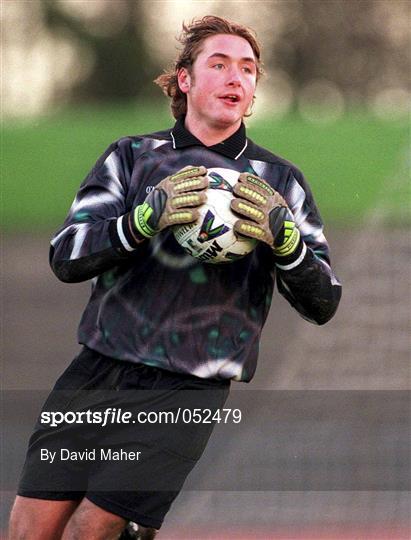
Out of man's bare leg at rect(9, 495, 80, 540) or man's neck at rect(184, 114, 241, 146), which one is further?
man's neck at rect(184, 114, 241, 146)

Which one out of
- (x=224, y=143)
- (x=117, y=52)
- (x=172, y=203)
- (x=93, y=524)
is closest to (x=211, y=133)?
(x=224, y=143)

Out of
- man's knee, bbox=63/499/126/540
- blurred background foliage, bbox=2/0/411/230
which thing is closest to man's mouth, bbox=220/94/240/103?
man's knee, bbox=63/499/126/540

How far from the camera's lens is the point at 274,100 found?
1179 centimetres

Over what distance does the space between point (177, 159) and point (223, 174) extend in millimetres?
256

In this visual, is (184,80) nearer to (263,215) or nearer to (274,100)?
(263,215)

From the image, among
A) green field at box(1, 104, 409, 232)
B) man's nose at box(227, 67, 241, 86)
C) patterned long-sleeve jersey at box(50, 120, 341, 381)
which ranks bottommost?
patterned long-sleeve jersey at box(50, 120, 341, 381)

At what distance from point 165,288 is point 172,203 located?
0.98ft

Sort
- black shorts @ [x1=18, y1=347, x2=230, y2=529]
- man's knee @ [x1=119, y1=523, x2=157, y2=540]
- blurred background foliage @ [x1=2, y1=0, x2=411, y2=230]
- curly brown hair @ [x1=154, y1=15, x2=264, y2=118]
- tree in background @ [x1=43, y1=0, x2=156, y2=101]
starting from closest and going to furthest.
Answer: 1. black shorts @ [x1=18, y1=347, x2=230, y2=529]
2. man's knee @ [x1=119, y1=523, x2=157, y2=540]
3. curly brown hair @ [x1=154, y1=15, x2=264, y2=118]
4. blurred background foliage @ [x1=2, y1=0, x2=411, y2=230]
5. tree in background @ [x1=43, y1=0, x2=156, y2=101]

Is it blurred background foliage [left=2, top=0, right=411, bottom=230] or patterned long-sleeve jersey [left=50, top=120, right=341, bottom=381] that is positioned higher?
blurred background foliage [left=2, top=0, right=411, bottom=230]

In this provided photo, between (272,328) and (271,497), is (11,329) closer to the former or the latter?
(272,328)

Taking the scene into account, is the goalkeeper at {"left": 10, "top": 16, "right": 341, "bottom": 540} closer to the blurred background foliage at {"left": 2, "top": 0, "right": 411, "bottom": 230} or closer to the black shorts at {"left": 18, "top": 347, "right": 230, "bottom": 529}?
the black shorts at {"left": 18, "top": 347, "right": 230, "bottom": 529}

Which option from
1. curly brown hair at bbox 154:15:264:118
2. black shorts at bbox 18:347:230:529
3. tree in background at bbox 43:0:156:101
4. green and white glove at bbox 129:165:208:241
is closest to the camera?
green and white glove at bbox 129:165:208:241

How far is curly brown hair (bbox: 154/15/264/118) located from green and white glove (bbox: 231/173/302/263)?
56 cm

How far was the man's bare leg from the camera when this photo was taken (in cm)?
362
